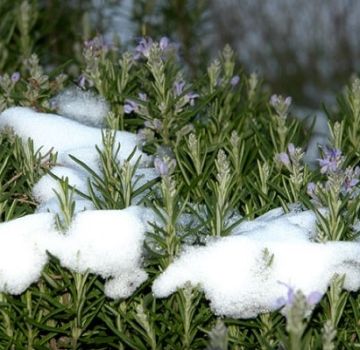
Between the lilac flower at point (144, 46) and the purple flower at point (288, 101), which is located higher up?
the lilac flower at point (144, 46)

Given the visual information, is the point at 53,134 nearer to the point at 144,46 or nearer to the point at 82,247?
the point at 144,46

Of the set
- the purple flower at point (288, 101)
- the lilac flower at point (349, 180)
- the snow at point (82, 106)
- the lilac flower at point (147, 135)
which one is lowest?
the snow at point (82, 106)

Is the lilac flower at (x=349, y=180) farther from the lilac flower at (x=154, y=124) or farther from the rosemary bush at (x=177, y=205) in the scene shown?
the lilac flower at (x=154, y=124)

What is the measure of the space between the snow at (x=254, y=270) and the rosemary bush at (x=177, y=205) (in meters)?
0.03

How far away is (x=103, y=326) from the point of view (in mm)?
1973

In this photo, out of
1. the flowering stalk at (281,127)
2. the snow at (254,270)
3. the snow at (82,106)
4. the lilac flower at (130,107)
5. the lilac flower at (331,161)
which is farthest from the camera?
the snow at (82,106)

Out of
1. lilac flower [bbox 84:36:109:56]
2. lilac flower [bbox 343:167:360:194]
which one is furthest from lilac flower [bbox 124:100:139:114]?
lilac flower [bbox 343:167:360:194]

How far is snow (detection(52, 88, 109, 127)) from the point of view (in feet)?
8.86

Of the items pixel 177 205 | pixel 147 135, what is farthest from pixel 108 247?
pixel 147 135

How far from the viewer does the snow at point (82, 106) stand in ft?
8.86

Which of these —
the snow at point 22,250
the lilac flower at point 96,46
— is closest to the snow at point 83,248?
the snow at point 22,250

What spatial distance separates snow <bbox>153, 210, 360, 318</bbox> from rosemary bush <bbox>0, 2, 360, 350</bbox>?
0.03 meters

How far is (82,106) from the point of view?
273 cm

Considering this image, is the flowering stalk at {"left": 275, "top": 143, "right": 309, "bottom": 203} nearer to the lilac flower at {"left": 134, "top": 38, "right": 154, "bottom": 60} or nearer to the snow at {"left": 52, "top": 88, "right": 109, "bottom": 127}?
the lilac flower at {"left": 134, "top": 38, "right": 154, "bottom": 60}
